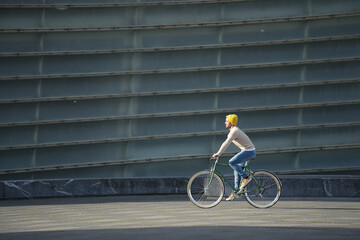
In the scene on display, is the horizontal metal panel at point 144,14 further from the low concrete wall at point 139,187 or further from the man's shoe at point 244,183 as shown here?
the man's shoe at point 244,183

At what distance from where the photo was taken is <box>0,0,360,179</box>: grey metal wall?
57.9 ft

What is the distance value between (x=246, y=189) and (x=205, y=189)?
2.59 ft

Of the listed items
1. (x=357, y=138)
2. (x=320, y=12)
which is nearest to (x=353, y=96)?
(x=357, y=138)

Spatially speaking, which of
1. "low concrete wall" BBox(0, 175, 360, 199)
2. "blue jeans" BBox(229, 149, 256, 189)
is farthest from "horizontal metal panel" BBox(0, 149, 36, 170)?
"blue jeans" BBox(229, 149, 256, 189)

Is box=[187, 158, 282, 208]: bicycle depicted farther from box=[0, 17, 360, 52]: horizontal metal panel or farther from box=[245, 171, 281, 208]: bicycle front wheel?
box=[0, 17, 360, 52]: horizontal metal panel

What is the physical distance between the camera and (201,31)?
18203 mm

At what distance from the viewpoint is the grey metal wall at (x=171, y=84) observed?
17.6 meters

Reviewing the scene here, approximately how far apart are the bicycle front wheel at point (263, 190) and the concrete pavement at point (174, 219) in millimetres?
183

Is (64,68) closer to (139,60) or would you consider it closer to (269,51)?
(139,60)

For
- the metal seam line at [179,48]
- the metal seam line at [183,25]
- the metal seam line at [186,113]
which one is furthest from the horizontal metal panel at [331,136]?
the metal seam line at [183,25]

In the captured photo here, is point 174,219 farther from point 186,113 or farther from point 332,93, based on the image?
point 332,93

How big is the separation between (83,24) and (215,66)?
352 cm

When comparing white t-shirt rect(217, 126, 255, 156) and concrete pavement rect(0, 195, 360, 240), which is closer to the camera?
concrete pavement rect(0, 195, 360, 240)

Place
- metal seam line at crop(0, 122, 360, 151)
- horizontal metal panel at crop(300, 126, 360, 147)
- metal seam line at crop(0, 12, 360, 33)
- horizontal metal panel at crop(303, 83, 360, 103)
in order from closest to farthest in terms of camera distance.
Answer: metal seam line at crop(0, 12, 360, 33)
metal seam line at crop(0, 122, 360, 151)
horizontal metal panel at crop(303, 83, 360, 103)
horizontal metal panel at crop(300, 126, 360, 147)
